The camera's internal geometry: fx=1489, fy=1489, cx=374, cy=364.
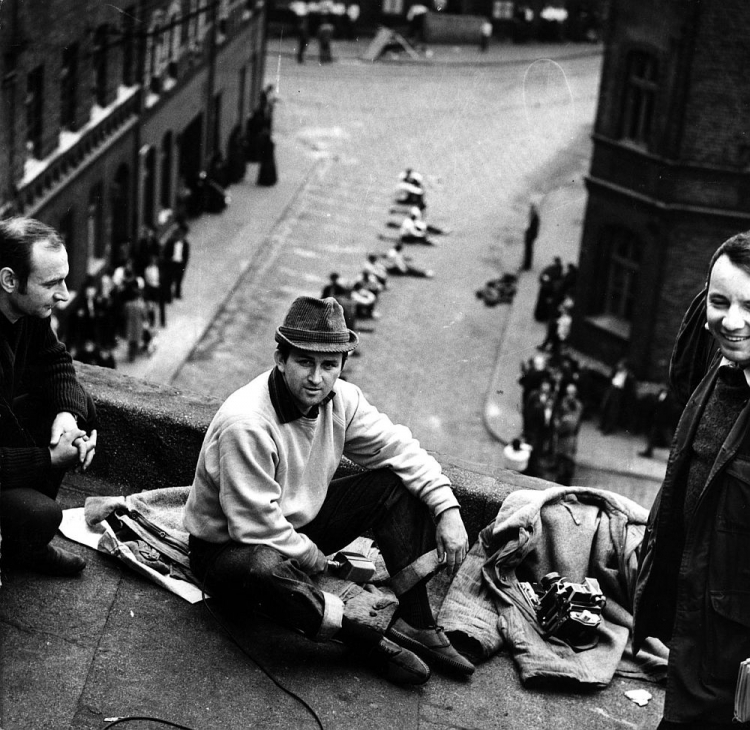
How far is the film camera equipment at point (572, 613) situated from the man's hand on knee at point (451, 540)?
2.29ft

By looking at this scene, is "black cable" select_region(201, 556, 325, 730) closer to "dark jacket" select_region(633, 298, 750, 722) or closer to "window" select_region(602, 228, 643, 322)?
"dark jacket" select_region(633, 298, 750, 722)

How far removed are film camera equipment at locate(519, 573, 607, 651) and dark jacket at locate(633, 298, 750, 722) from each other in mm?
967

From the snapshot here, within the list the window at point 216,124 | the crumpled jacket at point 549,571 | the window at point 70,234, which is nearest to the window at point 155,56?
the window at point 70,234

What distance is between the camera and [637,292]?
28.7 meters

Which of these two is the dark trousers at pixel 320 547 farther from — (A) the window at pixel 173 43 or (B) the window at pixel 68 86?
(A) the window at pixel 173 43

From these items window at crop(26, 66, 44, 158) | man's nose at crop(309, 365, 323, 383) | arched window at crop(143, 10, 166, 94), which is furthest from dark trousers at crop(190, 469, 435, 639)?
arched window at crop(143, 10, 166, 94)

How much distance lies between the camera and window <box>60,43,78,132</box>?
1064 inches

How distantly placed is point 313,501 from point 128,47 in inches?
1071

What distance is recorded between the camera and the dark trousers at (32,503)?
5859 mm

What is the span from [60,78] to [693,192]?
37.9 feet

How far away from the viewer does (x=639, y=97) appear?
27.8 m

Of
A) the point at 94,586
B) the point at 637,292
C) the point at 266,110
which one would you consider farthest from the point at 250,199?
the point at 94,586

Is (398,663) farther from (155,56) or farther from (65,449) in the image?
(155,56)

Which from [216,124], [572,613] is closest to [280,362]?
[572,613]
